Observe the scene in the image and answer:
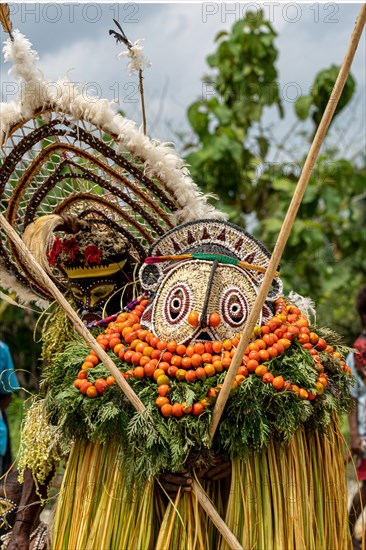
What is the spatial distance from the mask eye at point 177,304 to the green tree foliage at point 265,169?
18.2ft

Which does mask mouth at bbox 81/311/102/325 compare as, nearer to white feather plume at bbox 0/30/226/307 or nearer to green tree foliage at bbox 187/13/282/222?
white feather plume at bbox 0/30/226/307

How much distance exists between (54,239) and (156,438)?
1019 millimetres

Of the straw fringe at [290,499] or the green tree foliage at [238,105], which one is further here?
the green tree foliage at [238,105]

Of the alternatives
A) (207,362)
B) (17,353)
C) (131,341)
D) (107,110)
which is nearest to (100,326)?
(131,341)

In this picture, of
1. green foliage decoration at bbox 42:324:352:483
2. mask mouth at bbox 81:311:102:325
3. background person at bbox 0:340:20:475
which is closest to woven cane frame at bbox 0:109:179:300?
mask mouth at bbox 81:311:102:325

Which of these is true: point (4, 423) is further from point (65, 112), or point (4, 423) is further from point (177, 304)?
point (65, 112)

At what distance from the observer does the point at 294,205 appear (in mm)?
1863

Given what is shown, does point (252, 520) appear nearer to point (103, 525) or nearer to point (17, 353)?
point (103, 525)

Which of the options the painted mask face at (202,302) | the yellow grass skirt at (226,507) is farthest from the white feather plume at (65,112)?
the yellow grass skirt at (226,507)

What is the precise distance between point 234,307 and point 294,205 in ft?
1.86

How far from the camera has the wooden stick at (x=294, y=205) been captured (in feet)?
5.69

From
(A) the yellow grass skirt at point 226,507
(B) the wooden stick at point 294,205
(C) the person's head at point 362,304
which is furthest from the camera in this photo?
(C) the person's head at point 362,304

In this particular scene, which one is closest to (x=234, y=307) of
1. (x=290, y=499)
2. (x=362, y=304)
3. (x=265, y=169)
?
(x=290, y=499)

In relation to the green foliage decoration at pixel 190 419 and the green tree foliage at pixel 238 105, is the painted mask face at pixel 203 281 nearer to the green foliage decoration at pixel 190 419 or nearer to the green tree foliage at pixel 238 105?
the green foliage decoration at pixel 190 419
